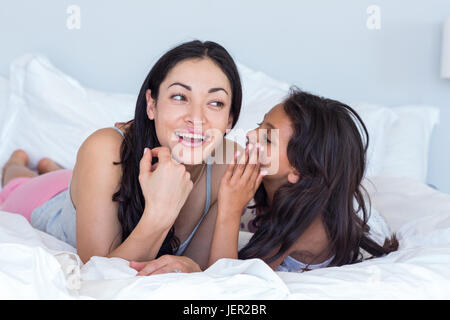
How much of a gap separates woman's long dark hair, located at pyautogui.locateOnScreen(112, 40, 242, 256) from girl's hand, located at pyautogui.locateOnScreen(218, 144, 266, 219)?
0.15 m

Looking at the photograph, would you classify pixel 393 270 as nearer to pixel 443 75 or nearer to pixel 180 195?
pixel 180 195

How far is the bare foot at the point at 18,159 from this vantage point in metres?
2.06

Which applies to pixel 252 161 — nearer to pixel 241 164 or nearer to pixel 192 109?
pixel 241 164

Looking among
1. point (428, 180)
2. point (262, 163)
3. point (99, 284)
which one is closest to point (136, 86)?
point (262, 163)

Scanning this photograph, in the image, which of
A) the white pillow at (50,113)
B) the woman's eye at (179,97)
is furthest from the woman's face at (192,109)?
the white pillow at (50,113)

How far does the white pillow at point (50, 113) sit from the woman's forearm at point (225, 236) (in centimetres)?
102

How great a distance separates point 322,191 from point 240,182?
209mm

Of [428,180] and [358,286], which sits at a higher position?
[358,286]

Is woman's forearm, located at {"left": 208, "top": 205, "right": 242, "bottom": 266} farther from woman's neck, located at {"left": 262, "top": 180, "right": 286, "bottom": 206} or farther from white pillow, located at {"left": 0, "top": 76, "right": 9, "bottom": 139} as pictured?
white pillow, located at {"left": 0, "top": 76, "right": 9, "bottom": 139}

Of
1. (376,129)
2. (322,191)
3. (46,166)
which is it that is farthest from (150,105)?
(376,129)

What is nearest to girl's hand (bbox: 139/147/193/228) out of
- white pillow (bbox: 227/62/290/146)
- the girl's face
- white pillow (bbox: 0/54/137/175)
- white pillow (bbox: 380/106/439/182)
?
the girl's face

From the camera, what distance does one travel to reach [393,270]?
3.28 ft

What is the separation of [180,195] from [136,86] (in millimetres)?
1272

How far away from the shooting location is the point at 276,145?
4.33 ft
